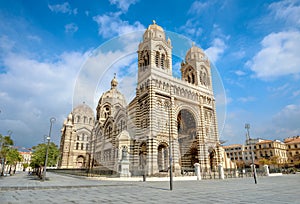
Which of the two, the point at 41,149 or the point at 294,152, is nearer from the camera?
the point at 41,149

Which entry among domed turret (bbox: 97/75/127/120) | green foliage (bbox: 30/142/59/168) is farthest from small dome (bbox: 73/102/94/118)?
green foliage (bbox: 30/142/59/168)

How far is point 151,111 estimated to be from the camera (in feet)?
86.6

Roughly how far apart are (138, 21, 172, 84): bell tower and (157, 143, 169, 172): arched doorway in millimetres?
11232

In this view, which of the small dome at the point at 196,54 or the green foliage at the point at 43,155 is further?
the small dome at the point at 196,54

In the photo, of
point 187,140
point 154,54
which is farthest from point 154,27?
point 187,140

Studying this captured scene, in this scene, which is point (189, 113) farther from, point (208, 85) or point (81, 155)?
point (81, 155)

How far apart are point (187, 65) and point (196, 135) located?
614 inches

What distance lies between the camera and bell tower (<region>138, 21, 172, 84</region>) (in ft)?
98.3

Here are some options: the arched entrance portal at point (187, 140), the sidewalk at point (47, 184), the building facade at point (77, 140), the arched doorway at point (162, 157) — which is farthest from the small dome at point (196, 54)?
the building facade at point (77, 140)

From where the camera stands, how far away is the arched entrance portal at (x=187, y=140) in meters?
31.1

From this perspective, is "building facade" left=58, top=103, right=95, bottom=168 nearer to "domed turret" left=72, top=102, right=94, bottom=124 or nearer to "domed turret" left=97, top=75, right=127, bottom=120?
"domed turret" left=72, top=102, right=94, bottom=124

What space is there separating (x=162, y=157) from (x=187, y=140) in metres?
6.90

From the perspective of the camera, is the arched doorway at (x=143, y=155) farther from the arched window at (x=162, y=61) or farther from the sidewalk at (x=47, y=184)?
the arched window at (x=162, y=61)

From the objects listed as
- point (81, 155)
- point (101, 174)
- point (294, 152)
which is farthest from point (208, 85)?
point (294, 152)
